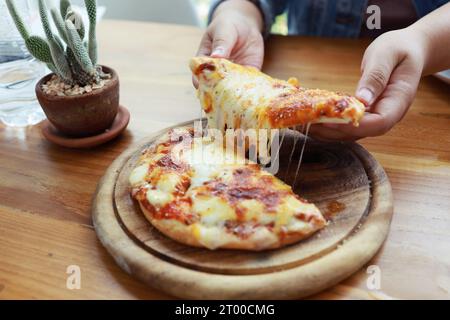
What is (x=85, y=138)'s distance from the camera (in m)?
1.23

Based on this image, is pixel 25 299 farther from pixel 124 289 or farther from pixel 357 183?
pixel 357 183

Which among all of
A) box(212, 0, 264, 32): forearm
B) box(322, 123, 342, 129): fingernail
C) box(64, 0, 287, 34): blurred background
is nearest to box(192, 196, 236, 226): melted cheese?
box(322, 123, 342, 129): fingernail

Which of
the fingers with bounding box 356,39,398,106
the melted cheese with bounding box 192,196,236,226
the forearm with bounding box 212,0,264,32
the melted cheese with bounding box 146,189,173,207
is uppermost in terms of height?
the fingers with bounding box 356,39,398,106

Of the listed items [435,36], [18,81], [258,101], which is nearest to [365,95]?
[258,101]

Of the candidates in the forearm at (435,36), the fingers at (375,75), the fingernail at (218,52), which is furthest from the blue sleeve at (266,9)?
the fingers at (375,75)

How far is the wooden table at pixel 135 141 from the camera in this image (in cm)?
82

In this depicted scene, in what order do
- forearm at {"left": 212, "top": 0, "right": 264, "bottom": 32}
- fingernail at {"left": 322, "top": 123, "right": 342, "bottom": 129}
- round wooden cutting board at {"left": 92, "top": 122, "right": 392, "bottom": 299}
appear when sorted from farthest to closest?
forearm at {"left": 212, "top": 0, "right": 264, "bottom": 32}
fingernail at {"left": 322, "top": 123, "right": 342, "bottom": 129}
round wooden cutting board at {"left": 92, "top": 122, "right": 392, "bottom": 299}

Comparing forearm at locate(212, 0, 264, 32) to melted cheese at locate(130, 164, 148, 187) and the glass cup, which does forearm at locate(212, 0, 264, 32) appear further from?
melted cheese at locate(130, 164, 148, 187)

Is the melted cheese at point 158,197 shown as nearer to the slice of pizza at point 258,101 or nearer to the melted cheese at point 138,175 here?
the melted cheese at point 138,175

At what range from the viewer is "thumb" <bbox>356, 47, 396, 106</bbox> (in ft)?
3.38

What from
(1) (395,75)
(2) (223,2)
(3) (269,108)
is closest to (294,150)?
(3) (269,108)

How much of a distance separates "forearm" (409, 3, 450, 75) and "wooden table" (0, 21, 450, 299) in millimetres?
161

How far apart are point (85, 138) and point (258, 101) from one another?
52 centimetres

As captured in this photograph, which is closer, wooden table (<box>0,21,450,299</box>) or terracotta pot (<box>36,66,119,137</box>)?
wooden table (<box>0,21,450,299</box>)
